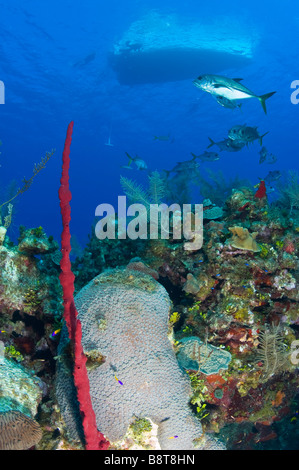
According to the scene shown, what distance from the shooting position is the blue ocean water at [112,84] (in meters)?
30.0

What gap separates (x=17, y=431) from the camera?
240 cm

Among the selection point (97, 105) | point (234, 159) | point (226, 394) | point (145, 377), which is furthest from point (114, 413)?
point (234, 159)

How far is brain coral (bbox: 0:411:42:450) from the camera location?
2316 millimetres

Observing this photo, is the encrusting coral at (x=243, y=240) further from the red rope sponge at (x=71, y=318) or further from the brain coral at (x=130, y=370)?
the red rope sponge at (x=71, y=318)

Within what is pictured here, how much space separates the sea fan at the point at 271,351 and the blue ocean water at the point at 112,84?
41.3 feet

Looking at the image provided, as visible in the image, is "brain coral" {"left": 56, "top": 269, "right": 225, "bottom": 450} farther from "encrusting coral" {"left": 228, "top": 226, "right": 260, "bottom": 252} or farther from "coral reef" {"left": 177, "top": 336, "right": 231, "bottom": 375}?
"encrusting coral" {"left": 228, "top": 226, "right": 260, "bottom": 252}

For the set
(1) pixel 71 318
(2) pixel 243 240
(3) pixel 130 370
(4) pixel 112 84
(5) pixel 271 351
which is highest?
(4) pixel 112 84

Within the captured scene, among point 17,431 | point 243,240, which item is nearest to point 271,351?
point 243,240

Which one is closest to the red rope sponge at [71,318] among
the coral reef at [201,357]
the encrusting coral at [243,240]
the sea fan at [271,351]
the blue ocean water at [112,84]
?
the coral reef at [201,357]

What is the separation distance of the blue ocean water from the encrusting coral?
38.6 feet

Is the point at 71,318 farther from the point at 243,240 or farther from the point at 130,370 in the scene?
the point at 243,240

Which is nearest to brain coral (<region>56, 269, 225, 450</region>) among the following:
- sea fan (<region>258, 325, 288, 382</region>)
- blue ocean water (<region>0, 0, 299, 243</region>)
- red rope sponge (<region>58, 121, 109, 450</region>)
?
red rope sponge (<region>58, 121, 109, 450</region>)

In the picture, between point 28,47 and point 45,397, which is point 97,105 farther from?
point 45,397

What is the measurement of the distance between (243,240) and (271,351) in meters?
1.79
